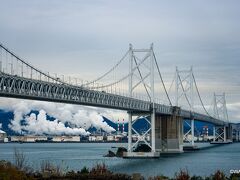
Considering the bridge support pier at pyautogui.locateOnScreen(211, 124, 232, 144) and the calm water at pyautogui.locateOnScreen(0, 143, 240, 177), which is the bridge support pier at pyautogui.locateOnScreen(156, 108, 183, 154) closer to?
the calm water at pyautogui.locateOnScreen(0, 143, 240, 177)

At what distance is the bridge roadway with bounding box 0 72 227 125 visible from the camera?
146 feet

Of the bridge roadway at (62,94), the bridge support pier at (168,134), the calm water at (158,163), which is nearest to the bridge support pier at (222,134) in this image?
the bridge support pier at (168,134)

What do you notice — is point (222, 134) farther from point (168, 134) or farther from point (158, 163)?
point (158, 163)

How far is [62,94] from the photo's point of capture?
177 ft

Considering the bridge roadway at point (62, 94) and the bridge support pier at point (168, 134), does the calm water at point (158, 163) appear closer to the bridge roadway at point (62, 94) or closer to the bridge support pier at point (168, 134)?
the bridge support pier at point (168, 134)

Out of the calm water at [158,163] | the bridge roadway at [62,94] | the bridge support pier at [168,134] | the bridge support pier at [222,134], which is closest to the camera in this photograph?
the bridge roadway at [62,94]

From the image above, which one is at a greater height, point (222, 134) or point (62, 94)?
point (62, 94)

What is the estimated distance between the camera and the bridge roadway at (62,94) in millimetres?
44375

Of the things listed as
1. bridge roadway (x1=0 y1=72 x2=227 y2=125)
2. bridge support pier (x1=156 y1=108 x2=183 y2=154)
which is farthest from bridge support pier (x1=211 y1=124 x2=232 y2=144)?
bridge roadway (x1=0 y1=72 x2=227 y2=125)

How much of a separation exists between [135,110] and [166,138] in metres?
19.7

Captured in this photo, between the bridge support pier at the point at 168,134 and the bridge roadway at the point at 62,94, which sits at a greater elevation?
the bridge roadway at the point at 62,94

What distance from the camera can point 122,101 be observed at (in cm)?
6856

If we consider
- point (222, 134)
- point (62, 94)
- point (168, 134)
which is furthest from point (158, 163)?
point (222, 134)

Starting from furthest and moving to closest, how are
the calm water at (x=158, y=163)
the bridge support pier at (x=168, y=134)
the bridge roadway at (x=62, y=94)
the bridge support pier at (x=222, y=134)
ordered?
the bridge support pier at (x=222, y=134), the bridge support pier at (x=168, y=134), the calm water at (x=158, y=163), the bridge roadway at (x=62, y=94)
